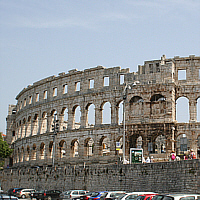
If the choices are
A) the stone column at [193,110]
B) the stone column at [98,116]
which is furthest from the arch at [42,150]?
the stone column at [193,110]

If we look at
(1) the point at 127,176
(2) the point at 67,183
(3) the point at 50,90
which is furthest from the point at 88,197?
(3) the point at 50,90

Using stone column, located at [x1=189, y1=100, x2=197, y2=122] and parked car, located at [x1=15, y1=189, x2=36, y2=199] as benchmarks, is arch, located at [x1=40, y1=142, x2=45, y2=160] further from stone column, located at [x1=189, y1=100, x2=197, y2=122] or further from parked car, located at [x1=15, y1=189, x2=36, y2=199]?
stone column, located at [x1=189, y1=100, x2=197, y2=122]

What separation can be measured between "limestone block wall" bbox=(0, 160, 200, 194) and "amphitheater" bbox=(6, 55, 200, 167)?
10.4 feet

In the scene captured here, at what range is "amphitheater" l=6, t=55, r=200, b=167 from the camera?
4438 cm

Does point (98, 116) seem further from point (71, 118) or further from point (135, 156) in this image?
point (135, 156)

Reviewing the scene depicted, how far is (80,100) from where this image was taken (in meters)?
52.2

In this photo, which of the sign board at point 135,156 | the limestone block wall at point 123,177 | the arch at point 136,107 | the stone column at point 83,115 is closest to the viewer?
the limestone block wall at point 123,177

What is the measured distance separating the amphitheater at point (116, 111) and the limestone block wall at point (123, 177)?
318cm

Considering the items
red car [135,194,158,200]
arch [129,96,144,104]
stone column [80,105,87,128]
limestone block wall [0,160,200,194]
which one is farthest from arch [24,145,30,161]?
red car [135,194,158,200]

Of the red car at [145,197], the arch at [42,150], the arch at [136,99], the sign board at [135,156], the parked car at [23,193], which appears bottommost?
the parked car at [23,193]

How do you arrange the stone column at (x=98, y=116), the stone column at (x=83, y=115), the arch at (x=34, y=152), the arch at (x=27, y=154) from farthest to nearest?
the arch at (x=27, y=154) < the arch at (x=34, y=152) < the stone column at (x=83, y=115) < the stone column at (x=98, y=116)

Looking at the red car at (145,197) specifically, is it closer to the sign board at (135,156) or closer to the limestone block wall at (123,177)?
the limestone block wall at (123,177)

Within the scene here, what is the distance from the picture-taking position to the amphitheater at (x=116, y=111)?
44.4m

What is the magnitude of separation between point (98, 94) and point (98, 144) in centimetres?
628
